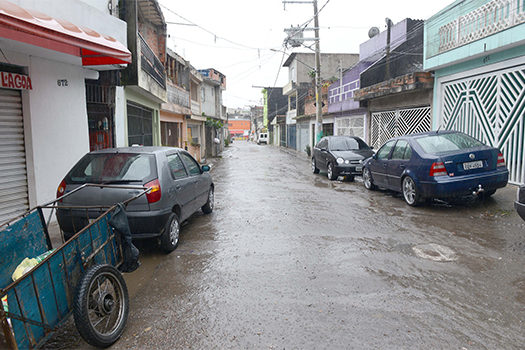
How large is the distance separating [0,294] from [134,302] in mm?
1818

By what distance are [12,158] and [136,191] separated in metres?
3.09

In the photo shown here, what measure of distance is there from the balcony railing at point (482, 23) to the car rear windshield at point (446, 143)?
3.25 m

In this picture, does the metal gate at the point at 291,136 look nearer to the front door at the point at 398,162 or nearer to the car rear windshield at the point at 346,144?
the car rear windshield at the point at 346,144

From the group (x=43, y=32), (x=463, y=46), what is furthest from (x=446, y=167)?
(x=43, y=32)

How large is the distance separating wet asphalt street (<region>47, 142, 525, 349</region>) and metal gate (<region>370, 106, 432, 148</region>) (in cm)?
701

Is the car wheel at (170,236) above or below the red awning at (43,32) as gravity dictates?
below

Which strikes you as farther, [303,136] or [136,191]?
[303,136]

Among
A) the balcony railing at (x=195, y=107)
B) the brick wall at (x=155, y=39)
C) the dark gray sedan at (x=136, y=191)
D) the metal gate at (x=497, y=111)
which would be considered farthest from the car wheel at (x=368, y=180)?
the balcony railing at (x=195, y=107)

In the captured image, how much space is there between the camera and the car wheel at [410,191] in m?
7.98

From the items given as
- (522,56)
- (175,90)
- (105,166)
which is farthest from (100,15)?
(175,90)

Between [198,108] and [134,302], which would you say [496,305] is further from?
[198,108]

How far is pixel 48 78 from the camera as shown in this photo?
7094mm

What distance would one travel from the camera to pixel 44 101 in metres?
7.02

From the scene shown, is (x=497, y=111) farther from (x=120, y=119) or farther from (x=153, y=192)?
(x=120, y=119)
